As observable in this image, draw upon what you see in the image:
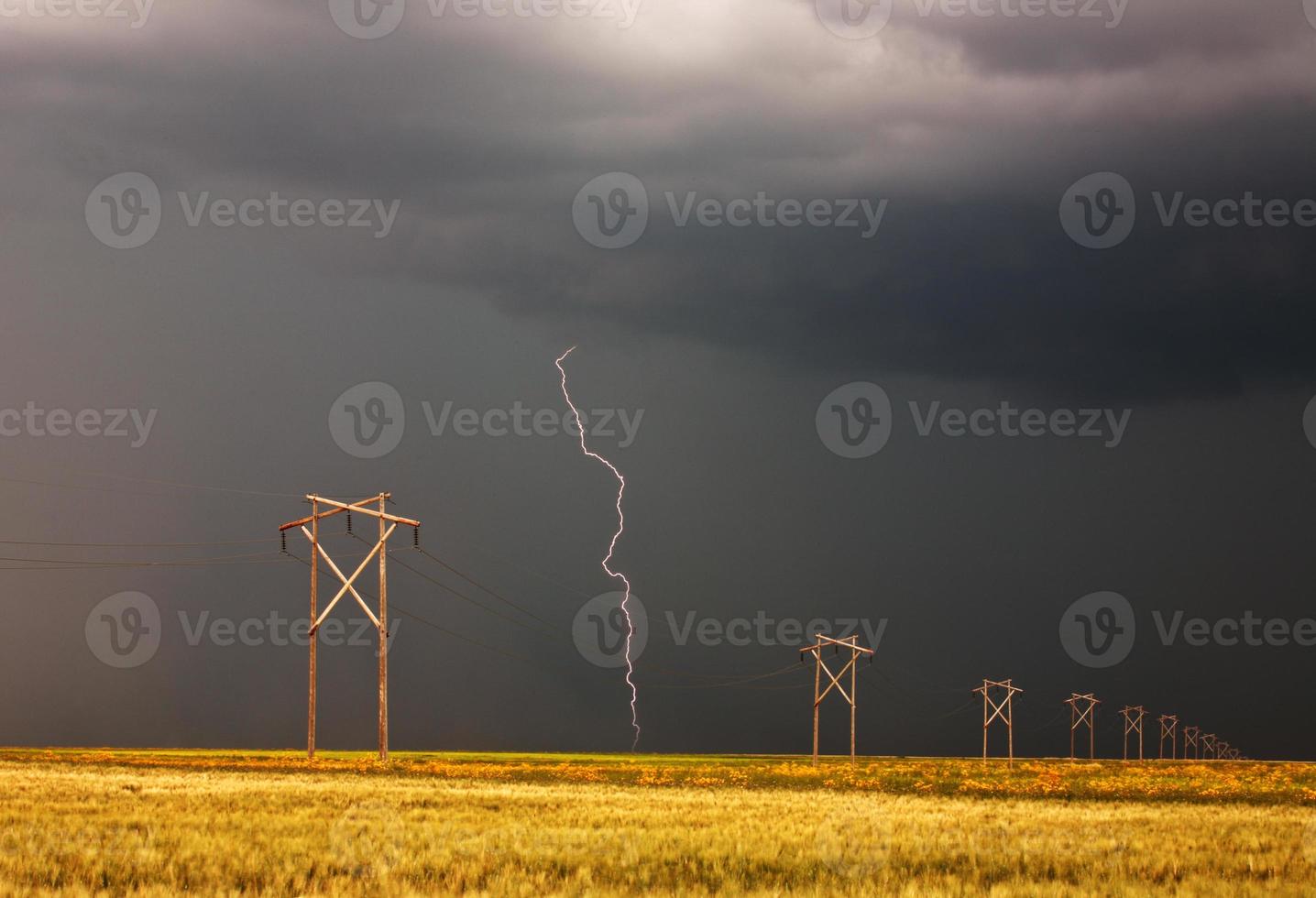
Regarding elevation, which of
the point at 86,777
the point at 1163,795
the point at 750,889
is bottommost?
the point at 1163,795

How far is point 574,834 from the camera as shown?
19328mm

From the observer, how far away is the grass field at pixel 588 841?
47.1 ft

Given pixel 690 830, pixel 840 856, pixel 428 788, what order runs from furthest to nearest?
1. pixel 428 788
2. pixel 690 830
3. pixel 840 856

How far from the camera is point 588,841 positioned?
18.6 meters

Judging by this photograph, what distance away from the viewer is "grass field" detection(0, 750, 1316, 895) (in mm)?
14352

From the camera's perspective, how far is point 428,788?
29.8 meters

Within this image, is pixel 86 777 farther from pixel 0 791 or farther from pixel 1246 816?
pixel 1246 816

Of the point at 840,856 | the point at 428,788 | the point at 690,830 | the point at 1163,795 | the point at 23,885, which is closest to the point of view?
the point at 23,885

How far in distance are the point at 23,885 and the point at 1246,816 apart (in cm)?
2623

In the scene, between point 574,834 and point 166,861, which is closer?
point 166,861

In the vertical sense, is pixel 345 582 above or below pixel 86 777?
above

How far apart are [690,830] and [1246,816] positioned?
15.5 meters

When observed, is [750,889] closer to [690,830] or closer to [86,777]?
[690,830]

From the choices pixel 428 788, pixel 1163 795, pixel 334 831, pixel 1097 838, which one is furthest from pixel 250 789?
pixel 1163 795
